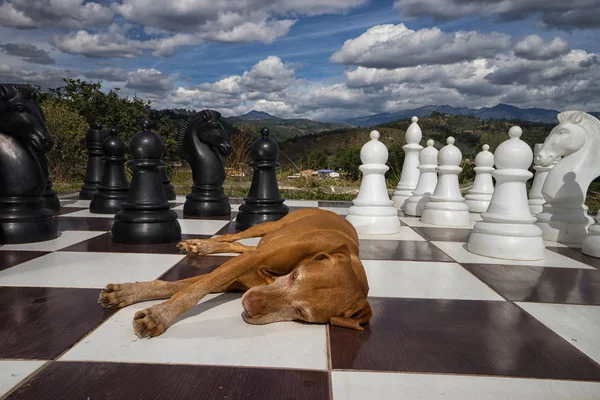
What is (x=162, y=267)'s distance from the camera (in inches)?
90.4

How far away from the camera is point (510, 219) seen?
2.87 m

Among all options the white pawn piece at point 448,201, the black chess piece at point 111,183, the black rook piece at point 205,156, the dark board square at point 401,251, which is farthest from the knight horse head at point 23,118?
the white pawn piece at point 448,201

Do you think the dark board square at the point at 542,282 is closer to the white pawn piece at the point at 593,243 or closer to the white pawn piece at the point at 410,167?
the white pawn piece at the point at 593,243

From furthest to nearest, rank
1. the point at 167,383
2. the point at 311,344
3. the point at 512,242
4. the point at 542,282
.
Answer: the point at 512,242, the point at 542,282, the point at 311,344, the point at 167,383

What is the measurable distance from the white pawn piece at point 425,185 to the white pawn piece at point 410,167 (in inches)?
15.6

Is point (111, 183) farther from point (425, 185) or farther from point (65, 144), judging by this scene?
point (65, 144)

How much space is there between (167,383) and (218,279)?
457mm

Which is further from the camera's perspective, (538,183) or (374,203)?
(538,183)

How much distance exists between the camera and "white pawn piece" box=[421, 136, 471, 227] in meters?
4.21

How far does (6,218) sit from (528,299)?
3045 mm

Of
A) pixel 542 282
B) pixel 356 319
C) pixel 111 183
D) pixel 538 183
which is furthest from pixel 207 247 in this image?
pixel 538 183

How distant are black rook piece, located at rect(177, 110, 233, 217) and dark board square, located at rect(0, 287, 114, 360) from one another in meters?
2.37

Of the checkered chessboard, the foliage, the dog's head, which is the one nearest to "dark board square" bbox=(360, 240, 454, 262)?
the checkered chessboard

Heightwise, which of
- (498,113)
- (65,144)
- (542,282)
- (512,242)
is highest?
(498,113)
